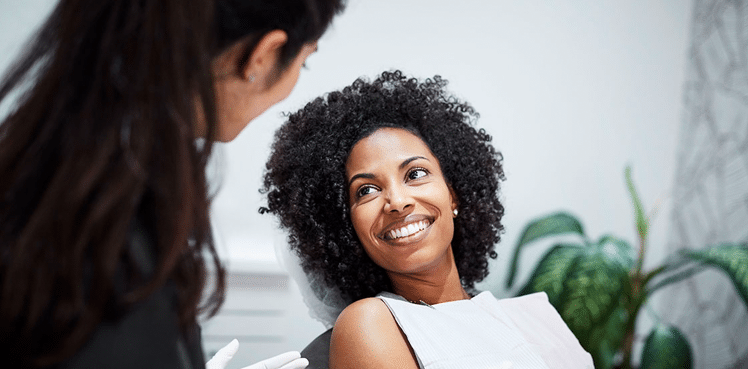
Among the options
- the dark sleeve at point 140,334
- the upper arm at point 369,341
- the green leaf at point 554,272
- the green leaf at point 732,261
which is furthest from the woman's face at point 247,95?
the green leaf at point 732,261

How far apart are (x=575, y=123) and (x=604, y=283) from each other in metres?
0.80

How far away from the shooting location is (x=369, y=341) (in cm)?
120

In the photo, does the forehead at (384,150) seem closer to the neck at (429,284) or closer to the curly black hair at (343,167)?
the curly black hair at (343,167)

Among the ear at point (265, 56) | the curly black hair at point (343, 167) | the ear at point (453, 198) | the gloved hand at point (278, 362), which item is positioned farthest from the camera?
the ear at point (453, 198)

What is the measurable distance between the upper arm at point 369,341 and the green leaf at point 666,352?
52.8 inches

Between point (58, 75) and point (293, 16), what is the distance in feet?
0.96

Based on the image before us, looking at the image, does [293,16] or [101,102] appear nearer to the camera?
[101,102]

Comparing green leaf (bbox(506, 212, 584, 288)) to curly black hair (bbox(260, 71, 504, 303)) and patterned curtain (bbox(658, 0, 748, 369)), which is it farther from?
patterned curtain (bbox(658, 0, 748, 369))

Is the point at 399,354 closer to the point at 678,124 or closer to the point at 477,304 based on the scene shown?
the point at 477,304

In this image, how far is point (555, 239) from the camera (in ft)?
8.18

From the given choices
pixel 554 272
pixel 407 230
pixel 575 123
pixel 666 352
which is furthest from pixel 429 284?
pixel 575 123

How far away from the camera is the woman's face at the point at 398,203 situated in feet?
4.52

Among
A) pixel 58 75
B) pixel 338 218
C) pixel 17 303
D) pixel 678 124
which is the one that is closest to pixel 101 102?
pixel 58 75

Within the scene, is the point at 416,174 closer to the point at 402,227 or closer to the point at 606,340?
the point at 402,227
